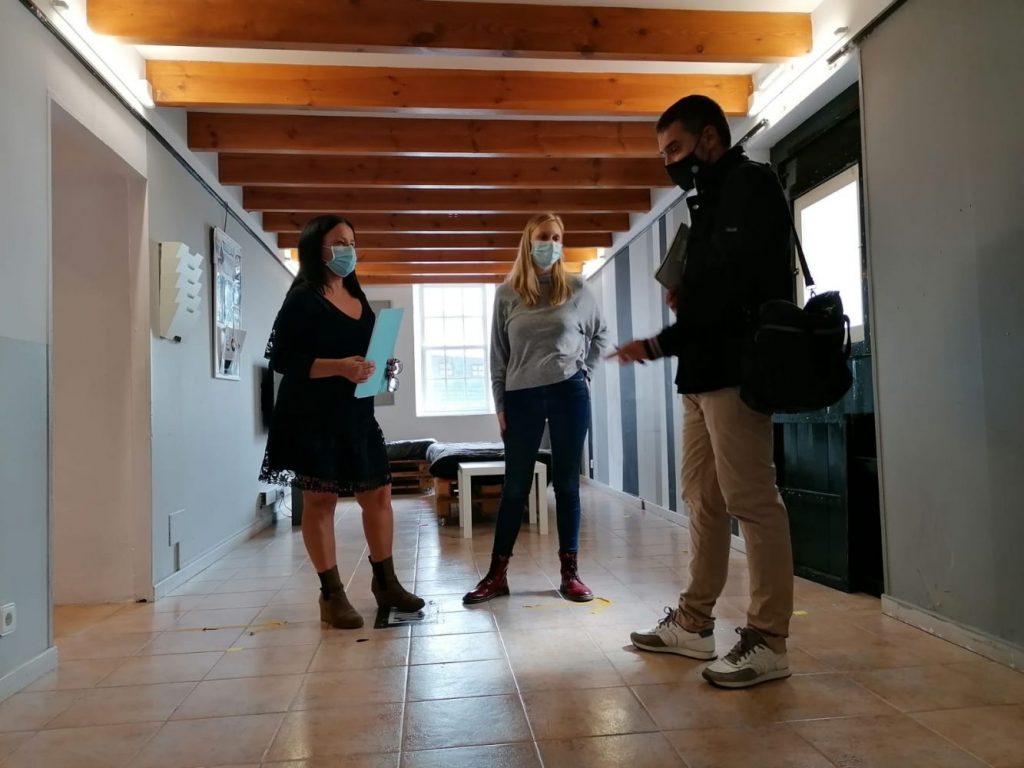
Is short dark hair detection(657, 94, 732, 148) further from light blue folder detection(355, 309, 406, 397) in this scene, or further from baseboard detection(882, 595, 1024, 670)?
baseboard detection(882, 595, 1024, 670)

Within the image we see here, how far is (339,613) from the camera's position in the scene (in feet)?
7.60

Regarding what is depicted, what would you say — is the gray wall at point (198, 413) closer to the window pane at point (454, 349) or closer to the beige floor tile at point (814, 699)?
the beige floor tile at point (814, 699)

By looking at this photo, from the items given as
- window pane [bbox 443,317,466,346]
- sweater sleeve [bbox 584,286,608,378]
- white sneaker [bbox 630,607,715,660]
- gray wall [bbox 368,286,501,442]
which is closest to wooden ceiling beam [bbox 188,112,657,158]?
sweater sleeve [bbox 584,286,608,378]

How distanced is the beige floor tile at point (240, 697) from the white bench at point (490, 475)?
2400 millimetres

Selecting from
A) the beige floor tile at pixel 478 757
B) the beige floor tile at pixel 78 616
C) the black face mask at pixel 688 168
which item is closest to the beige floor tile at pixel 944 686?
the beige floor tile at pixel 478 757

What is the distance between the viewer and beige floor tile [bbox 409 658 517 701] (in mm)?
1738

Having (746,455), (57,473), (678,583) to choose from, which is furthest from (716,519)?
(57,473)

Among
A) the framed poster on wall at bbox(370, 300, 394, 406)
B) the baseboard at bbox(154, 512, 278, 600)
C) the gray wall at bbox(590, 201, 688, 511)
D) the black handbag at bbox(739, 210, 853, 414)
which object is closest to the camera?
the black handbag at bbox(739, 210, 853, 414)

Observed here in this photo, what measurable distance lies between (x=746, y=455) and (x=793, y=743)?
1.96 feet

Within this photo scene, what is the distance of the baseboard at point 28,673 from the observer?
1796mm

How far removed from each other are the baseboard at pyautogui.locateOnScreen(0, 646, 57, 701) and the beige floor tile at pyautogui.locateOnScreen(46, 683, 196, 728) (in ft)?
0.57

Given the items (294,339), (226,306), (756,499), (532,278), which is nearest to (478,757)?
(756,499)

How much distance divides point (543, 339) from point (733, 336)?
0.98 m

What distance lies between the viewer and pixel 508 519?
8.66 ft
